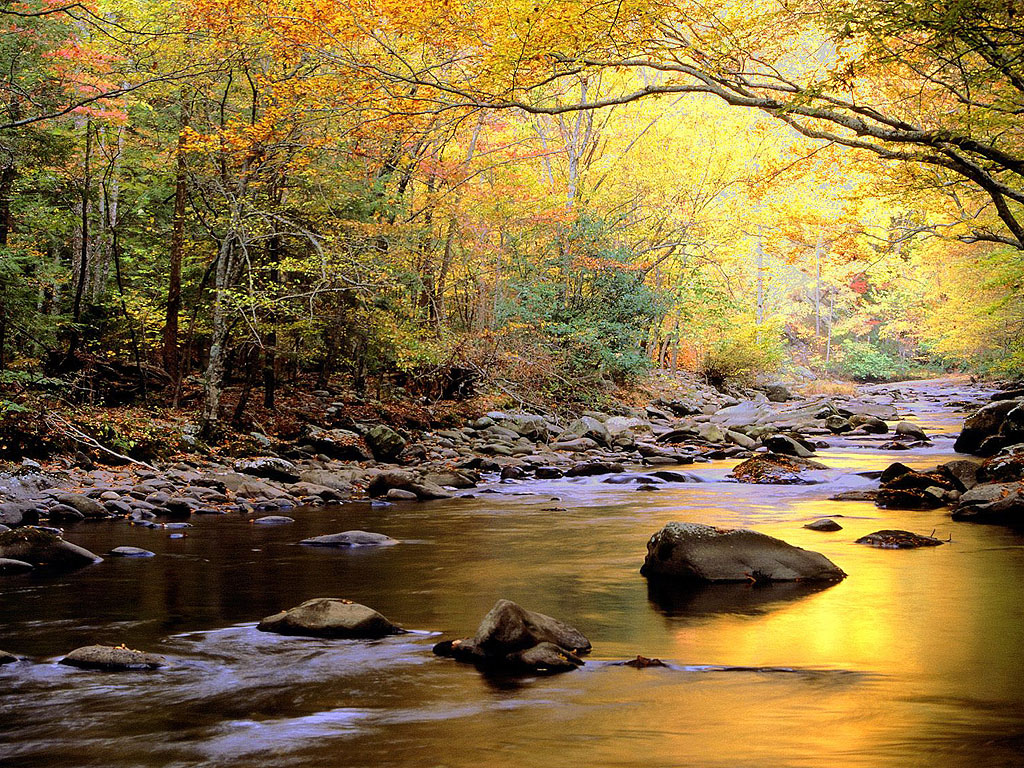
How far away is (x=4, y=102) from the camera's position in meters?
12.8

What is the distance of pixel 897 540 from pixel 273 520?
6480 millimetres

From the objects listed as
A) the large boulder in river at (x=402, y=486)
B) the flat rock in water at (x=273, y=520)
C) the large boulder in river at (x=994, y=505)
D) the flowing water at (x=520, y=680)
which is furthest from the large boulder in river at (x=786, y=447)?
the flat rock in water at (x=273, y=520)

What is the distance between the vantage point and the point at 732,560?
6.42 m

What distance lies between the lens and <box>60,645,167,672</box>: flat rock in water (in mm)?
4203

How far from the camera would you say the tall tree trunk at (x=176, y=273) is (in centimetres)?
1505

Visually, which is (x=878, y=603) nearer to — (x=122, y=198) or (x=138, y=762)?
(x=138, y=762)

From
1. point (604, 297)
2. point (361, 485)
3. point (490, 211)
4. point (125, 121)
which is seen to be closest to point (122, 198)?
point (125, 121)

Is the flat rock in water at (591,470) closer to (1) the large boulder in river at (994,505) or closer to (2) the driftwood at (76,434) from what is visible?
(1) the large boulder in river at (994,505)

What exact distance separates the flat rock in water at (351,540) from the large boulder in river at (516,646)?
12.5ft

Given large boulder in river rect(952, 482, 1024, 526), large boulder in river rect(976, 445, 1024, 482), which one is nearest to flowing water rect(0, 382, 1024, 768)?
large boulder in river rect(952, 482, 1024, 526)

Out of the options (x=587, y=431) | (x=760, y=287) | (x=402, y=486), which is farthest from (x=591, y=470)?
(x=760, y=287)

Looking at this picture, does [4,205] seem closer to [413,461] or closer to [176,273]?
[176,273]

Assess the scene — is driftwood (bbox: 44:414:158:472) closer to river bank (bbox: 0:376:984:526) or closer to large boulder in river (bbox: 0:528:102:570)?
river bank (bbox: 0:376:984:526)

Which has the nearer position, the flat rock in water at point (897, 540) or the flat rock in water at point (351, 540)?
the flat rock in water at point (897, 540)
